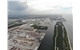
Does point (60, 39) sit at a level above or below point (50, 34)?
below

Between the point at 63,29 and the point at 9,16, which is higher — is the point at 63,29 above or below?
below

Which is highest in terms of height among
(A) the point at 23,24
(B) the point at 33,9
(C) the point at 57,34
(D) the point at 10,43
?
(B) the point at 33,9

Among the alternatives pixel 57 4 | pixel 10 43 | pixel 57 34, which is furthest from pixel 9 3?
pixel 57 34

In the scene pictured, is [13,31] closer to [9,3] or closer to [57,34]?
[9,3]

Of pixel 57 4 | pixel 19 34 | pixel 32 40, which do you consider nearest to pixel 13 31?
pixel 19 34

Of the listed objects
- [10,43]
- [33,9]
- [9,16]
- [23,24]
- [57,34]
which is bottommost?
[10,43]

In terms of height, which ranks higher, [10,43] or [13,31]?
[13,31]
